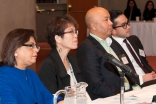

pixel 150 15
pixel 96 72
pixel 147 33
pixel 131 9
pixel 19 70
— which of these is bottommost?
pixel 147 33

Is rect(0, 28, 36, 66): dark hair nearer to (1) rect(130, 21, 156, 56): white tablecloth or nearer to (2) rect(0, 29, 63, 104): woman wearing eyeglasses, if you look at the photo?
(2) rect(0, 29, 63, 104): woman wearing eyeglasses

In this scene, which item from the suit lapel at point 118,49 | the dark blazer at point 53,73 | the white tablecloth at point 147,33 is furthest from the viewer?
the white tablecloth at point 147,33

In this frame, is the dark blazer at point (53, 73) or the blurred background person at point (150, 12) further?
the blurred background person at point (150, 12)

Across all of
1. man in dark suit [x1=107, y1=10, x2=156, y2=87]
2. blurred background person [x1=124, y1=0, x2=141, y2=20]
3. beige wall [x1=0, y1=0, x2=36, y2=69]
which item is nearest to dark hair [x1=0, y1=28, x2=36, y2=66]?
man in dark suit [x1=107, y1=10, x2=156, y2=87]

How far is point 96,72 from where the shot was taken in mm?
3486

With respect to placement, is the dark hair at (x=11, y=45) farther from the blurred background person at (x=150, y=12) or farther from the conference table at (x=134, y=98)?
the blurred background person at (x=150, y=12)

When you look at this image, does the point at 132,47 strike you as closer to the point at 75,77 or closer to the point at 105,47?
the point at 105,47


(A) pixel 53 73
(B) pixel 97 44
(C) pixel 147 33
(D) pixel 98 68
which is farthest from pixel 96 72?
(C) pixel 147 33

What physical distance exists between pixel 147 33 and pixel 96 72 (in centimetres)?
669

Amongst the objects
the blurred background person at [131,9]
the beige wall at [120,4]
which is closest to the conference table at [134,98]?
the blurred background person at [131,9]

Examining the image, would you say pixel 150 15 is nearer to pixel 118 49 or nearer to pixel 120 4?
pixel 120 4

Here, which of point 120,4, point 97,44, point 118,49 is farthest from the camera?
point 120,4

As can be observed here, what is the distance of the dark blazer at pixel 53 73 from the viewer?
2975mm

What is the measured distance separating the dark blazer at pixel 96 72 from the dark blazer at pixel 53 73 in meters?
0.42
